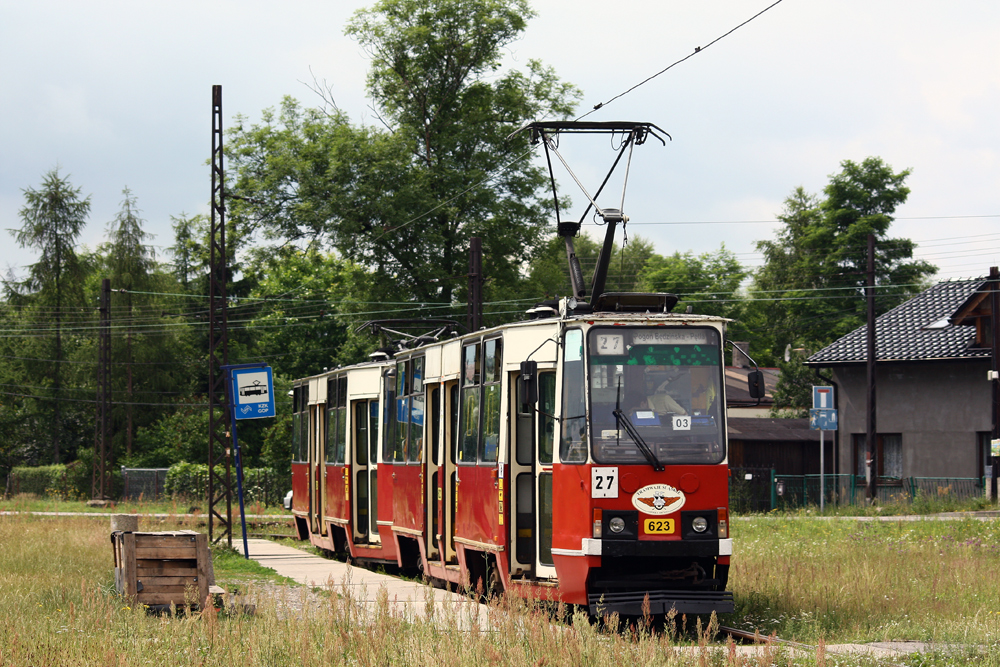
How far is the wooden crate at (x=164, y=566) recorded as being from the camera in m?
12.2

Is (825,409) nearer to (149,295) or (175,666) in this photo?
(175,666)

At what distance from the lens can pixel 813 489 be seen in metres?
38.8

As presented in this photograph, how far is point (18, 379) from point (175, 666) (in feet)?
184

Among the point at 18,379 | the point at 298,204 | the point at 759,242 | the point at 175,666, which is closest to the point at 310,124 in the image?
the point at 298,204

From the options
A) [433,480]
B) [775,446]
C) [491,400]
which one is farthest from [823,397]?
[491,400]

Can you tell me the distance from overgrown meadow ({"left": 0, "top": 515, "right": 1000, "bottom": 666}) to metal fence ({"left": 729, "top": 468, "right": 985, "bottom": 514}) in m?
16.7

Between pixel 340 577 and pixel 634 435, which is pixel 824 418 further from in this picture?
pixel 634 435

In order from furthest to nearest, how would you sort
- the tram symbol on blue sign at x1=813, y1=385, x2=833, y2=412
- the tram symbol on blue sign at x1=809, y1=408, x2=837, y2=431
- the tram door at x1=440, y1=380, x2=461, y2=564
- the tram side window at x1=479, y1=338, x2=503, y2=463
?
the tram symbol on blue sign at x1=813, y1=385, x2=833, y2=412
the tram symbol on blue sign at x1=809, y1=408, x2=837, y2=431
the tram door at x1=440, y1=380, x2=461, y2=564
the tram side window at x1=479, y1=338, x2=503, y2=463

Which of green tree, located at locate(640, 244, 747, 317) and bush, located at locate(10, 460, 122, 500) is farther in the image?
green tree, located at locate(640, 244, 747, 317)

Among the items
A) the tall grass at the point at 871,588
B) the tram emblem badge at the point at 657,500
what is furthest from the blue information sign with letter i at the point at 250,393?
the tram emblem badge at the point at 657,500

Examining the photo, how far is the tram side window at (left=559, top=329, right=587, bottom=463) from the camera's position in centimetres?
1182

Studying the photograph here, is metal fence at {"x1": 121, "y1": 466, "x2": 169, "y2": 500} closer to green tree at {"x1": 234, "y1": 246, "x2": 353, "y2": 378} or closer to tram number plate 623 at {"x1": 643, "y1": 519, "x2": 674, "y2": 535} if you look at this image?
green tree at {"x1": 234, "y1": 246, "x2": 353, "y2": 378}

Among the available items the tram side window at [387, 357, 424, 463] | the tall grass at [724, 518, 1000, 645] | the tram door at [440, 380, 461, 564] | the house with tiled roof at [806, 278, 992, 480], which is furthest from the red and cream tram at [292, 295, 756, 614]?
the house with tiled roof at [806, 278, 992, 480]

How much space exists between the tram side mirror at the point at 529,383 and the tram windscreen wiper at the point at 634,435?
0.79 metres
